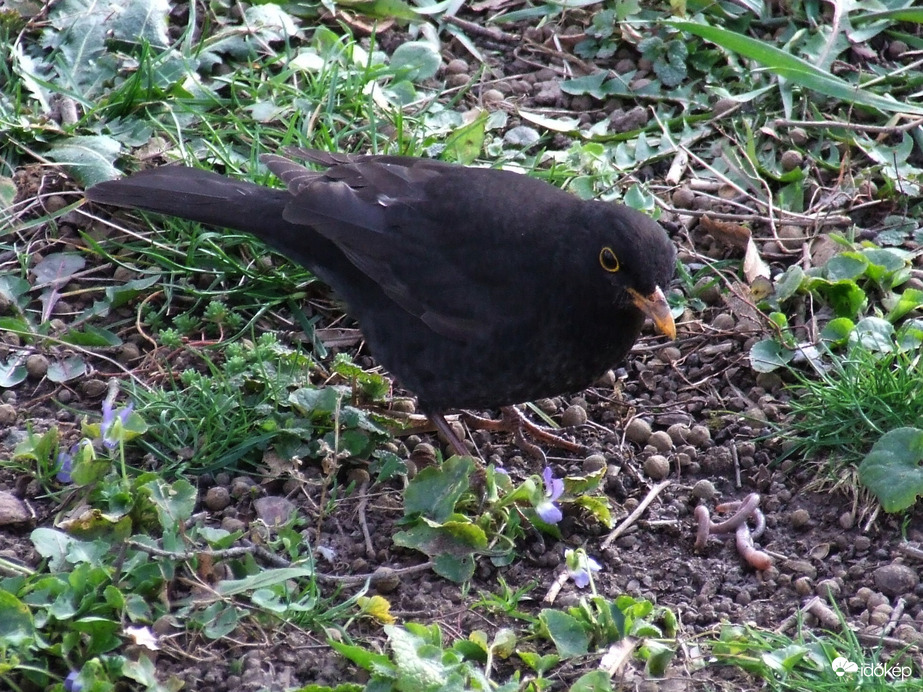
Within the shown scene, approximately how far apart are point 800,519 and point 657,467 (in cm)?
61

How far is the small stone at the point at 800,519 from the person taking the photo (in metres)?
4.41

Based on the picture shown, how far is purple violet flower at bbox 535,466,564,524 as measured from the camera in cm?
423

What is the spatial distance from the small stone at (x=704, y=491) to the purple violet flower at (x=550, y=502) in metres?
0.60

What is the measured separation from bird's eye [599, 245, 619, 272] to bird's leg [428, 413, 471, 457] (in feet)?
3.28

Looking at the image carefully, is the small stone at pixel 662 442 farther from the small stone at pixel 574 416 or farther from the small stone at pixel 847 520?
the small stone at pixel 847 520

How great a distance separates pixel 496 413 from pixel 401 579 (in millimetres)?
1375

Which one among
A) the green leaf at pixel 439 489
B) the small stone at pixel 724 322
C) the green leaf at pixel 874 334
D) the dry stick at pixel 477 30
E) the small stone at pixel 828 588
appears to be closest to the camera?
the small stone at pixel 828 588

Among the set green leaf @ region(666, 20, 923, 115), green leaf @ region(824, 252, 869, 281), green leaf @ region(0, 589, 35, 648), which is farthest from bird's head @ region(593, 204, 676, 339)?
green leaf @ region(0, 589, 35, 648)

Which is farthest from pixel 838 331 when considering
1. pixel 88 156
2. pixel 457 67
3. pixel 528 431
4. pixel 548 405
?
pixel 88 156

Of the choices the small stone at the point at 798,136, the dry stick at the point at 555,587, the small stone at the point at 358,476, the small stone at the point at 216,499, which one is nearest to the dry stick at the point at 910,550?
the dry stick at the point at 555,587

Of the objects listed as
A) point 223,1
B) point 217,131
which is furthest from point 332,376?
point 223,1

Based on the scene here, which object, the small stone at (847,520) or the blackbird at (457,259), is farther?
the blackbird at (457,259)

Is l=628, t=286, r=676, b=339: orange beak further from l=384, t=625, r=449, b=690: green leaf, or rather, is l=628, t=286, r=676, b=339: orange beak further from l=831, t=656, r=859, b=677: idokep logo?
l=384, t=625, r=449, b=690: green leaf

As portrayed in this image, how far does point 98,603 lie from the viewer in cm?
364
